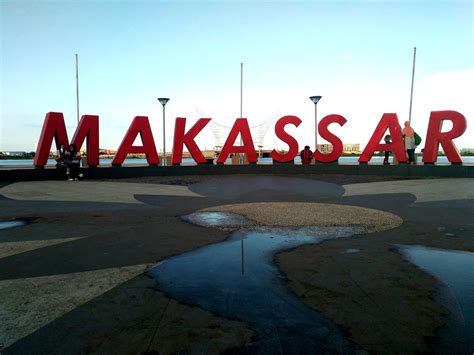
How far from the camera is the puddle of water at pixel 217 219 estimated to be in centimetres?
723

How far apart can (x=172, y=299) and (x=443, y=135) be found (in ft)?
69.1

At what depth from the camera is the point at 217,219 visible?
25.6 feet

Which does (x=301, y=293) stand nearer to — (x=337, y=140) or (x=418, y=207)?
(x=418, y=207)

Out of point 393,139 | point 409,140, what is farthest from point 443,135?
point 393,139

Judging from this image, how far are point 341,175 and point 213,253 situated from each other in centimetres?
1704

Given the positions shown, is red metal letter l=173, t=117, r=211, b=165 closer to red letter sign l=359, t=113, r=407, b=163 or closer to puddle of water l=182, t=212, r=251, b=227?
red letter sign l=359, t=113, r=407, b=163

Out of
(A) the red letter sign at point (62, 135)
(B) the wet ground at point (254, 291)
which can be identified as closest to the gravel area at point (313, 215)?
(B) the wet ground at point (254, 291)

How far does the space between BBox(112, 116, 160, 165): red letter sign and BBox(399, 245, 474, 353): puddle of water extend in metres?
17.0

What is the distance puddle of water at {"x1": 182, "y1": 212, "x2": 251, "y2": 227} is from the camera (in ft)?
23.7

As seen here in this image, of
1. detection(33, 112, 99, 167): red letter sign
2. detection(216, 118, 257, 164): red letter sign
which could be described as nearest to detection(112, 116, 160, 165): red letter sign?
detection(33, 112, 99, 167): red letter sign

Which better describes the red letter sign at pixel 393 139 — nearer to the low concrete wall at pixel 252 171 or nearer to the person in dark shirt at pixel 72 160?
the low concrete wall at pixel 252 171

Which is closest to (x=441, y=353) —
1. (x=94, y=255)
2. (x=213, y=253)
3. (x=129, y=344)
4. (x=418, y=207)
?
(x=129, y=344)

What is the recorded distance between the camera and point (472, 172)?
18531 millimetres

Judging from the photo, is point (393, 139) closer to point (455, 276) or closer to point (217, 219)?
point (217, 219)
